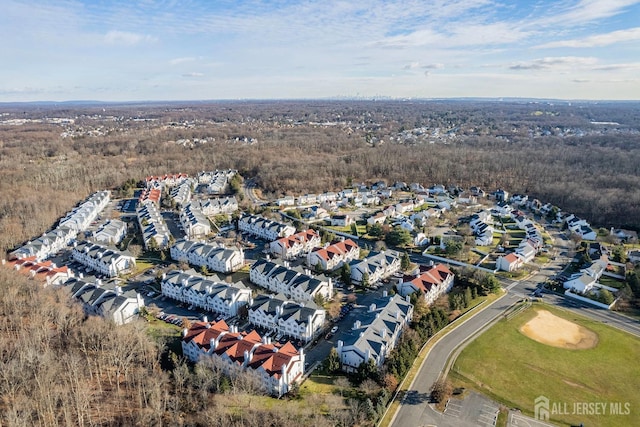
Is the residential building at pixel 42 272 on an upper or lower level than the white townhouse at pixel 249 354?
upper

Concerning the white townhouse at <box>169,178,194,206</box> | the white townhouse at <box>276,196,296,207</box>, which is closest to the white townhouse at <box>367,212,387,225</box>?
the white townhouse at <box>276,196,296,207</box>

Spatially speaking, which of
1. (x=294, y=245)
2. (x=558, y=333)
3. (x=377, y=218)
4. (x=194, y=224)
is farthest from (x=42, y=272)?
(x=558, y=333)

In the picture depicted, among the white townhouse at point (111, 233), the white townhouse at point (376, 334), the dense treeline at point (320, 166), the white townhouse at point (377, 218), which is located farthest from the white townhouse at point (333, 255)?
the dense treeline at point (320, 166)

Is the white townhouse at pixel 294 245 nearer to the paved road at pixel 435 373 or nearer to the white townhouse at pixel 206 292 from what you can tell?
the white townhouse at pixel 206 292

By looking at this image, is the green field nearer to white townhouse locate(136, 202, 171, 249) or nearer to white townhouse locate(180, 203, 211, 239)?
white townhouse locate(136, 202, 171, 249)

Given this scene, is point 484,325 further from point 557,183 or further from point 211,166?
point 211,166

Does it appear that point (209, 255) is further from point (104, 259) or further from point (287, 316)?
point (287, 316)
